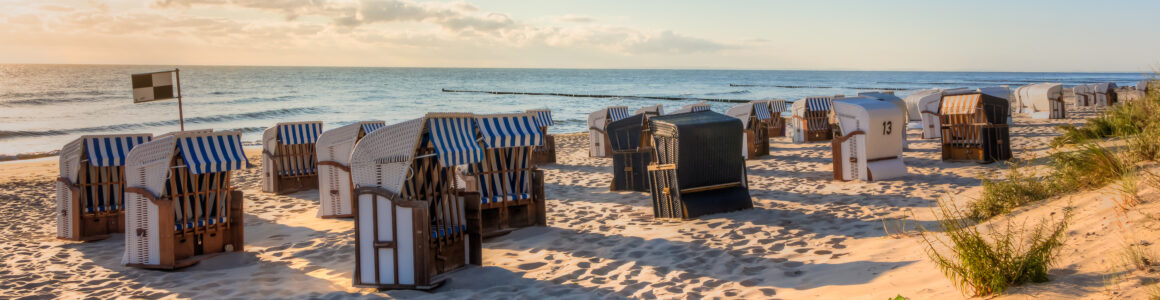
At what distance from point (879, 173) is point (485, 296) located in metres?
8.24

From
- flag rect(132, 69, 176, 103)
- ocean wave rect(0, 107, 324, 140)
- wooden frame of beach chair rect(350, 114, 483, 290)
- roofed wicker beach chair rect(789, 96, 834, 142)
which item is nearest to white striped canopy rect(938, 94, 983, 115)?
roofed wicker beach chair rect(789, 96, 834, 142)

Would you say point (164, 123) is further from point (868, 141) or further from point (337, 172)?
point (868, 141)

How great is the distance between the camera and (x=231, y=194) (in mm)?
8703

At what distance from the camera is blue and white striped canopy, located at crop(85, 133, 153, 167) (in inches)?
370

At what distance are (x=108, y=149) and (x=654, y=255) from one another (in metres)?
7.04

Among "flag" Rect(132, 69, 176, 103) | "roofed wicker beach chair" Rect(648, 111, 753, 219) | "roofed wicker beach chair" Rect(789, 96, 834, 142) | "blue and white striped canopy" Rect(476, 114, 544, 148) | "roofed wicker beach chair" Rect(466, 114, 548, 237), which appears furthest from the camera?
"roofed wicker beach chair" Rect(789, 96, 834, 142)

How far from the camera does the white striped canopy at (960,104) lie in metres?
14.5

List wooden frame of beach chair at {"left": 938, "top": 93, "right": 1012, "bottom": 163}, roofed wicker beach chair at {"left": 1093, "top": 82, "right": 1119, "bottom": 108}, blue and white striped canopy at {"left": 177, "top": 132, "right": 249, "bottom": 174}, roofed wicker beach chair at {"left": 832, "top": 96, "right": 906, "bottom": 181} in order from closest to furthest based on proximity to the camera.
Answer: blue and white striped canopy at {"left": 177, "top": 132, "right": 249, "bottom": 174}, roofed wicker beach chair at {"left": 832, "top": 96, "right": 906, "bottom": 181}, wooden frame of beach chair at {"left": 938, "top": 93, "right": 1012, "bottom": 163}, roofed wicker beach chair at {"left": 1093, "top": 82, "right": 1119, "bottom": 108}

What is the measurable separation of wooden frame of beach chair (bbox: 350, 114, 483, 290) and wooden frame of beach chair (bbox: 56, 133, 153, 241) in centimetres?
472

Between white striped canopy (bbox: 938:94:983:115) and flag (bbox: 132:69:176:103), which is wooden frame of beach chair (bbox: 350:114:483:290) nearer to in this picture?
flag (bbox: 132:69:176:103)

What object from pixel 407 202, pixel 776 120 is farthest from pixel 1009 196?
pixel 776 120

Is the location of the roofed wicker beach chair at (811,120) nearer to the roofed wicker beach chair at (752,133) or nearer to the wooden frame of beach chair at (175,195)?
the roofed wicker beach chair at (752,133)

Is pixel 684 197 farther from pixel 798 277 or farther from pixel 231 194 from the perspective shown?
pixel 231 194

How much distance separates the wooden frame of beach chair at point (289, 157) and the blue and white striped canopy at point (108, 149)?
3.83 m
